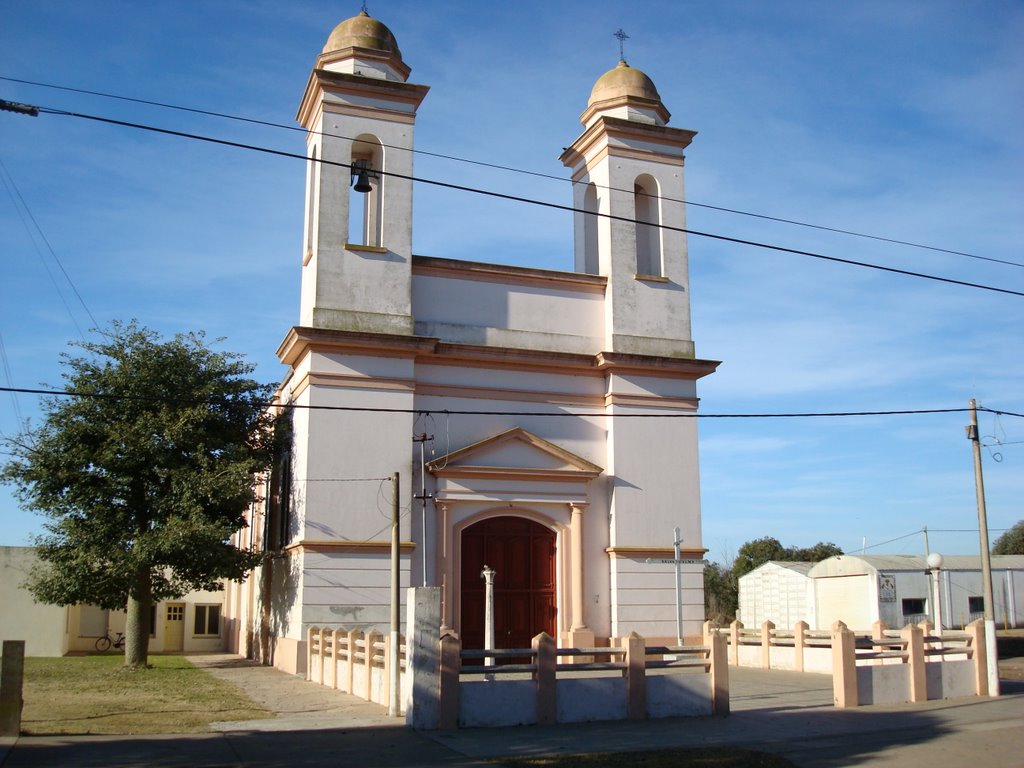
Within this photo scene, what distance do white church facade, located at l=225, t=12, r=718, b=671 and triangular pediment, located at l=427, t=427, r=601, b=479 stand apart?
0.17 feet

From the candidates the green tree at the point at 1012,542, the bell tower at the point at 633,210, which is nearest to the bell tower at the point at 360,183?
the bell tower at the point at 633,210

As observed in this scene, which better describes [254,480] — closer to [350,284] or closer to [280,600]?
[280,600]

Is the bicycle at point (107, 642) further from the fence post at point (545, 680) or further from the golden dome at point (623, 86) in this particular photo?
the fence post at point (545, 680)

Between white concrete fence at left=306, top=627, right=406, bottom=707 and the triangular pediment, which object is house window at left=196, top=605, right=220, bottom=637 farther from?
the triangular pediment

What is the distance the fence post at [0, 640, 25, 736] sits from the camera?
43.6ft

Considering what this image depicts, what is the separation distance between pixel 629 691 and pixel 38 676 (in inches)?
536

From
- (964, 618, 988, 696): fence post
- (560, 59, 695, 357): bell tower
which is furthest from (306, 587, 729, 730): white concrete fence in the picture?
(560, 59, 695, 357): bell tower

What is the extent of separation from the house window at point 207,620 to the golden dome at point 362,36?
22579 mm

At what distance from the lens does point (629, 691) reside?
1593 centimetres

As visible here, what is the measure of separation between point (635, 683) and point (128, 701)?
27.6 feet

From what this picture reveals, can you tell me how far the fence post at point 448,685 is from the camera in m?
14.6

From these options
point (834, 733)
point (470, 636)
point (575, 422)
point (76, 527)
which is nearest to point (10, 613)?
point (76, 527)

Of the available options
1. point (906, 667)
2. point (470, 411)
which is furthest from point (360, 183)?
point (906, 667)

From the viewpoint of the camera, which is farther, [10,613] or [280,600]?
[10,613]
